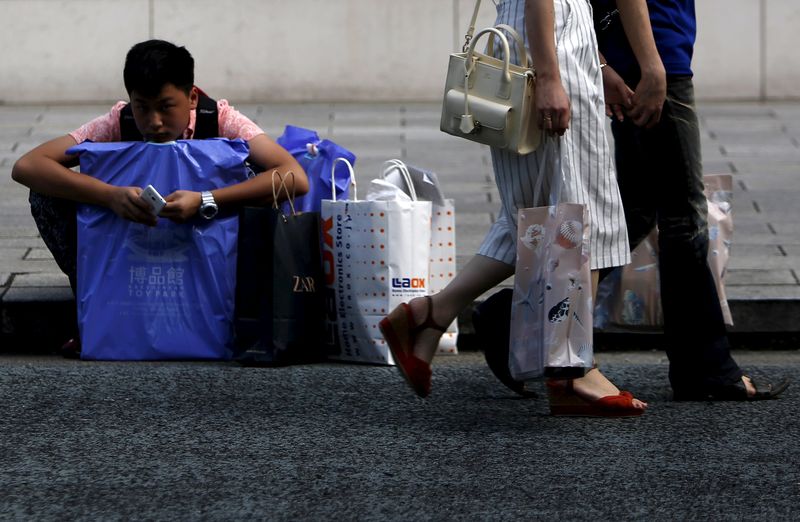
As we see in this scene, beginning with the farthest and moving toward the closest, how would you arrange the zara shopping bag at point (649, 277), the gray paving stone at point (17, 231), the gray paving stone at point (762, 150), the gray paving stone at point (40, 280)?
the gray paving stone at point (762, 150) → the gray paving stone at point (17, 231) → the gray paving stone at point (40, 280) → the zara shopping bag at point (649, 277)

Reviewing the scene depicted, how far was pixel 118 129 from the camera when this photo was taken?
498 cm

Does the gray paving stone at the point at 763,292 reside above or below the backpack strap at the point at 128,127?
below

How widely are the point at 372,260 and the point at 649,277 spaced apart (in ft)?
3.05

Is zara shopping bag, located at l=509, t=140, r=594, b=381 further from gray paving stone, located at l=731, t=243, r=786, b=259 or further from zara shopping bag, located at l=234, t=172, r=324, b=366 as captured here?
gray paving stone, located at l=731, t=243, r=786, b=259

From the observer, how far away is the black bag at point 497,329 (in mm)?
4250

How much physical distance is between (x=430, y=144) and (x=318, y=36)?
2215mm

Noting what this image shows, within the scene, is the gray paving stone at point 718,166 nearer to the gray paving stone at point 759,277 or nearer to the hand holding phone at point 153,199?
the gray paving stone at point 759,277

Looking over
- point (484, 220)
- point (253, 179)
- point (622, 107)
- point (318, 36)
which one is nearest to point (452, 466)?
point (622, 107)

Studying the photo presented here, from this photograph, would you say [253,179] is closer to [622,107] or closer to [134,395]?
[134,395]

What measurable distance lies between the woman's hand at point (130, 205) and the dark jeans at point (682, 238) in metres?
1.53

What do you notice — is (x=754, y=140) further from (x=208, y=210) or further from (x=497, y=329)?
(x=497, y=329)

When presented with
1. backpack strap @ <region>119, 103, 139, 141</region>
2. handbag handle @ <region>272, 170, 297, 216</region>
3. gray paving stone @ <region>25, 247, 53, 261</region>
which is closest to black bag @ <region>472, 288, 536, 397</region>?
handbag handle @ <region>272, 170, 297, 216</region>

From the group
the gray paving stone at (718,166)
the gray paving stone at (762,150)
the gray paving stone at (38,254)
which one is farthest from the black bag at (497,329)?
the gray paving stone at (762,150)

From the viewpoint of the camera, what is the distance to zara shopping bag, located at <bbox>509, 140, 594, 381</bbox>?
382 cm
